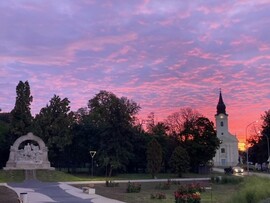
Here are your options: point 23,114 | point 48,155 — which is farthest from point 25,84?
point 48,155

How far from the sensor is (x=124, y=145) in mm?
66188

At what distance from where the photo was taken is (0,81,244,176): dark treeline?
211 feet

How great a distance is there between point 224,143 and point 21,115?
73564 millimetres

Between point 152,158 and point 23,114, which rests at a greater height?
point 23,114

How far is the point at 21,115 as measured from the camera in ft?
221

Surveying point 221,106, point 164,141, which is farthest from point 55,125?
point 221,106

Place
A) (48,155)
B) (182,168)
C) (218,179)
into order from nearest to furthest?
(218,179) → (182,168) → (48,155)

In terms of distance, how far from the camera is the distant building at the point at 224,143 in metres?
127

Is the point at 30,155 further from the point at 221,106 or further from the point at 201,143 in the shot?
the point at 221,106

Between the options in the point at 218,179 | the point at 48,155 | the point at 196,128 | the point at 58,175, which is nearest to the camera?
the point at 218,179

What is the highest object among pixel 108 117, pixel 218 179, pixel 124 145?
pixel 108 117

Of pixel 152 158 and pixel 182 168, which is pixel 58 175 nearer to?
pixel 152 158

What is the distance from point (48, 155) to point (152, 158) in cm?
1649

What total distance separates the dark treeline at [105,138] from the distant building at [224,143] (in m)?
54.0
